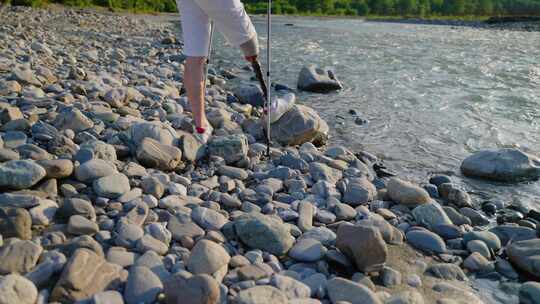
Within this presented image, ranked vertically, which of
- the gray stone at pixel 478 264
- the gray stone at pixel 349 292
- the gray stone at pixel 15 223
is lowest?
the gray stone at pixel 478 264

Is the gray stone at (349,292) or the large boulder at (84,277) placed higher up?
the large boulder at (84,277)

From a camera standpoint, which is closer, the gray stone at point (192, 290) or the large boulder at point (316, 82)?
the gray stone at point (192, 290)

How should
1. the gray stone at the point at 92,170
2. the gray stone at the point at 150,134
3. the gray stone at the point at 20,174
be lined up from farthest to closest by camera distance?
1. the gray stone at the point at 150,134
2. the gray stone at the point at 92,170
3. the gray stone at the point at 20,174

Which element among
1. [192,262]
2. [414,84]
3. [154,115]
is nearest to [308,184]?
[192,262]

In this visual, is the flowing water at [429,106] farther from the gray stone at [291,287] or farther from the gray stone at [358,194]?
the gray stone at [291,287]

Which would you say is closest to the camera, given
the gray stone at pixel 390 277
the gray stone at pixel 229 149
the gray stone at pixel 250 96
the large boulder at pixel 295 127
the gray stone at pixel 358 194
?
the gray stone at pixel 390 277

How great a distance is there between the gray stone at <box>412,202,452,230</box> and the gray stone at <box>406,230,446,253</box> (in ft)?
0.69

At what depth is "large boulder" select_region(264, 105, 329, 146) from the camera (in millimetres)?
4518

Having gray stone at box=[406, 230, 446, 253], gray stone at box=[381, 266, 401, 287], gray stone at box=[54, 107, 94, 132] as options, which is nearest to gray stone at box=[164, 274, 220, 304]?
gray stone at box=[381, 266, 401, 287]

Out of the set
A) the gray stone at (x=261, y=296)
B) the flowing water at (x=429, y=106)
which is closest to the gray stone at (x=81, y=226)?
the gray stone at (x=261, y=296)

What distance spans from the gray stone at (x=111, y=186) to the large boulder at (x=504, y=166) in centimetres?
316

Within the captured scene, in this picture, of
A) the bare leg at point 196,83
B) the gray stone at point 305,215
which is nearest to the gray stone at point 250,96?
the bare leg at point 196,83

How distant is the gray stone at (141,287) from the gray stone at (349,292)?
0.78m

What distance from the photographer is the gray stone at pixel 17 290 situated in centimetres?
171
